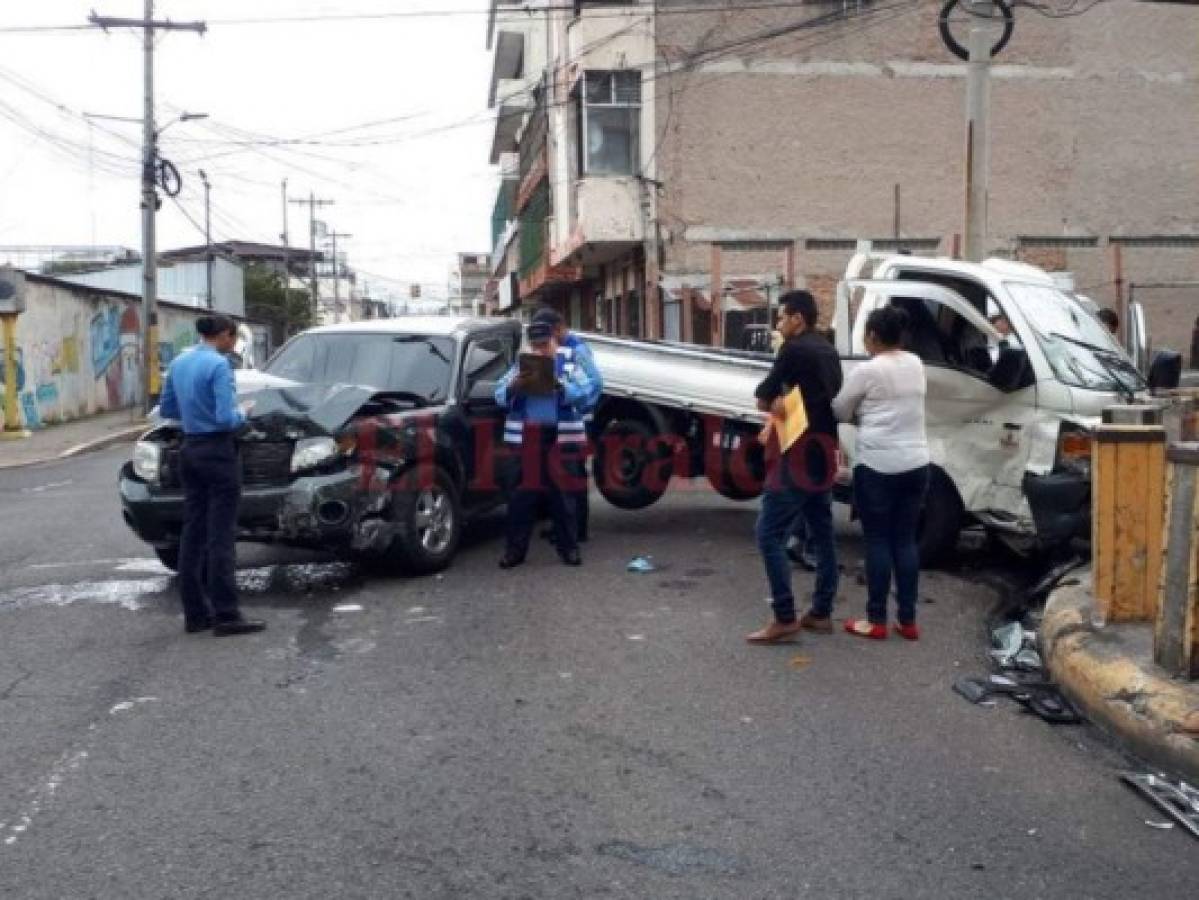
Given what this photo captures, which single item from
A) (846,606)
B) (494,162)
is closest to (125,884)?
(846,606)

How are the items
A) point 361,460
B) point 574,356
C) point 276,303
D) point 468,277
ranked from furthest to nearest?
point 468,277 → point 276,303 → point 574,356 → point 361,460

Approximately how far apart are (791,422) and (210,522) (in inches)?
127

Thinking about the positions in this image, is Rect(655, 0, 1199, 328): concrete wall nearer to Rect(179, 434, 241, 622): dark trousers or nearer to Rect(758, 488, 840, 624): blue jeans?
Rect(758, 488, 840, 624): blue jeans

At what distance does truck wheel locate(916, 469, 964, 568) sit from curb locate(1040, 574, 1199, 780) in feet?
5.74

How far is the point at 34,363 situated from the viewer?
24.1m

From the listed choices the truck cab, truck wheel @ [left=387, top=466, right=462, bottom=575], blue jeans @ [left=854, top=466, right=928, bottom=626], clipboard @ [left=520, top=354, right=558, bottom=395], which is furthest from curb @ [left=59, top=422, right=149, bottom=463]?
blue jeans @ [left=854, top=466, right=928, bottom=626]

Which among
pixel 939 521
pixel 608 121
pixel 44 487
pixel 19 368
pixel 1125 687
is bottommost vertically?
pixel 44 487

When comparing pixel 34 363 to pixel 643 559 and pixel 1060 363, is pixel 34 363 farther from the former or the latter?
pixel 1060 363

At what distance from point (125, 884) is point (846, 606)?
4708mm

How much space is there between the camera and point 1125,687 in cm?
502

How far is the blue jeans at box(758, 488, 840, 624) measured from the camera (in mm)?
6215

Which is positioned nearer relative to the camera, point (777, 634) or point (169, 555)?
point (777, 634)

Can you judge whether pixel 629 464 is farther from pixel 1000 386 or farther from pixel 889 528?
pixel 889 528

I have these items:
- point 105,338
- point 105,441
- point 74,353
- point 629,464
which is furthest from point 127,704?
point 105,338
